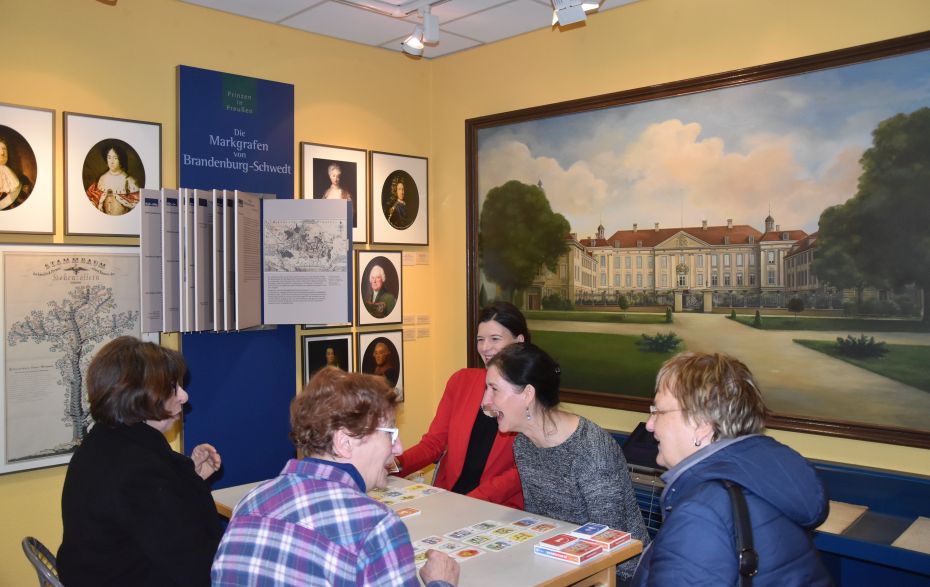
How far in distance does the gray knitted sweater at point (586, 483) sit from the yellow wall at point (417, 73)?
1645mm

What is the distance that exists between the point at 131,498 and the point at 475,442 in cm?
190

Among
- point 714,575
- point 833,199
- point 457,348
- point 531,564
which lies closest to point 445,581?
point 531,564

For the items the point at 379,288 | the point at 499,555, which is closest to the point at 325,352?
the point at 379,288

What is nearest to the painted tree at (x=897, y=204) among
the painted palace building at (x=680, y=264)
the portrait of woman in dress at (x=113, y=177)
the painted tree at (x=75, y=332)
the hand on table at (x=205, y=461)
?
the painted palace building at (x=680, y=264)

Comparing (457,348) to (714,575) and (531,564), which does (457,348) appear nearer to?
(531,564)

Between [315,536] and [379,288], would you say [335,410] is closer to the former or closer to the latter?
[315,536]

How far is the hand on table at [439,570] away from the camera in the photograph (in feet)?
7.59

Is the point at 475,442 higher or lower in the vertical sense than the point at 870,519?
higher

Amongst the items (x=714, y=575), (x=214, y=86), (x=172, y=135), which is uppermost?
(x=214, y=86)

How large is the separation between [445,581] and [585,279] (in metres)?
3.15

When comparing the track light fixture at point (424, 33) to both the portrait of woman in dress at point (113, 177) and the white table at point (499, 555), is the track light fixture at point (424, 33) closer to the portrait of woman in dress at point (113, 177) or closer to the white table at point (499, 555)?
the portrait of woman in dress at point (113, 177)

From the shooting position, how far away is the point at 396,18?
5098 millimetres

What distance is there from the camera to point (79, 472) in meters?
2.56

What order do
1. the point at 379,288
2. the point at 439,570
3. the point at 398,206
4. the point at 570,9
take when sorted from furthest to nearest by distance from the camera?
the point at 398,206 → the point at 379,288 → the point at 570,9 → the point at 439,570
